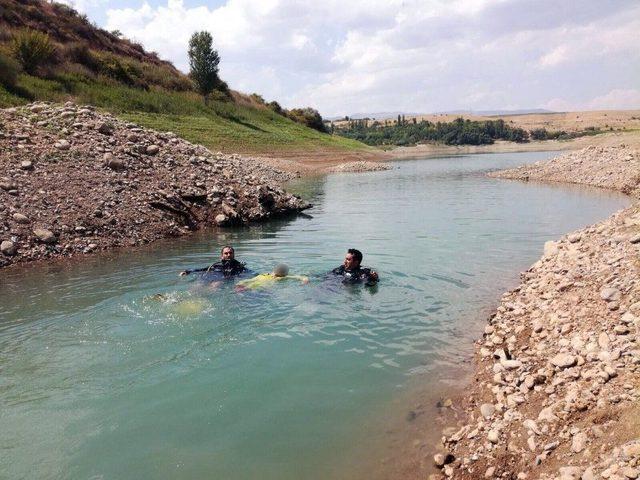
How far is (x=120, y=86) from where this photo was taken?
170 feet

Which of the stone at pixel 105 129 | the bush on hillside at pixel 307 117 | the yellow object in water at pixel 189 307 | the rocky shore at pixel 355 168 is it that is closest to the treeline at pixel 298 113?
the bush on hillside at pixel 307 117

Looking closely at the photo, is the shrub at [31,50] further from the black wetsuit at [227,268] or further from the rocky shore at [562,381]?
the rocky shore at [562,381]

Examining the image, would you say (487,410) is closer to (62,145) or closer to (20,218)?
(20,218)

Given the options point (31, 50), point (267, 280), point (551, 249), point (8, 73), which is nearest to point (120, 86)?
point (31, 50)

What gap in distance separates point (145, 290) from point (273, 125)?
60.9 meters

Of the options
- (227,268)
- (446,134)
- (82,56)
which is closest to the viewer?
(227,268)

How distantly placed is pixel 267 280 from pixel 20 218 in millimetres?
8500

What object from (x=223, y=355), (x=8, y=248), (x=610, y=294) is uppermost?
(x=8, y=248)

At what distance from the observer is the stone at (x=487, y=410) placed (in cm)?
647

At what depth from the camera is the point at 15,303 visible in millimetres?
11289

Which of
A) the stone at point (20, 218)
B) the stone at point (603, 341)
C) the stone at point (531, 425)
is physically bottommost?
the stone at point (531, 425)

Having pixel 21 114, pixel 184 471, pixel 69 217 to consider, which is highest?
pixel 21 114

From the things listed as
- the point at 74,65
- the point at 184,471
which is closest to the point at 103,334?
the point at 184,471

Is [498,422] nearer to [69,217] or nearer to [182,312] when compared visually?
[182,312]
